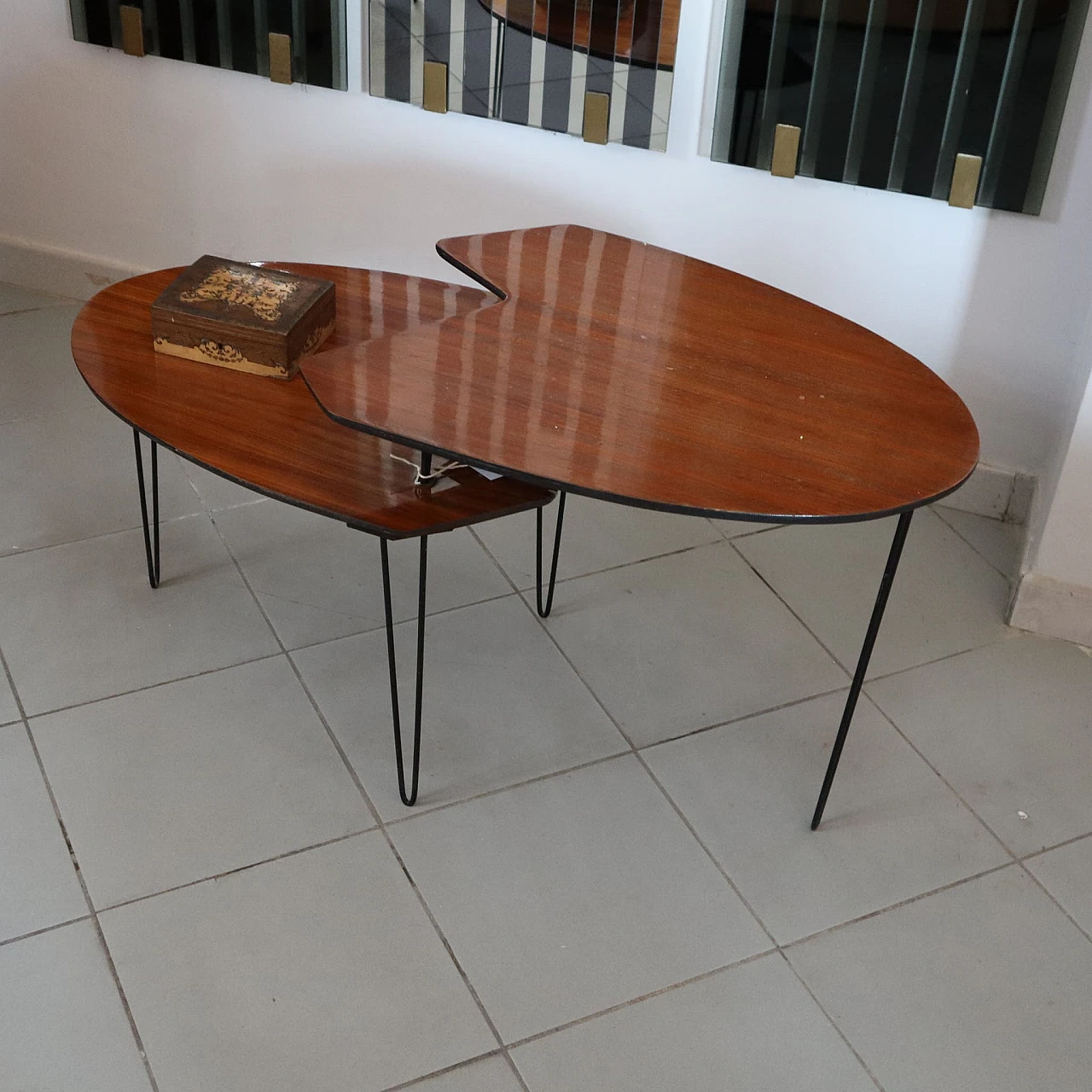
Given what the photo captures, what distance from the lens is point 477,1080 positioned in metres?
1.85

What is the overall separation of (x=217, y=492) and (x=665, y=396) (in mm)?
1377

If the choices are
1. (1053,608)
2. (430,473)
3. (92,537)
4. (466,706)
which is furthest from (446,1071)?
(1053,608)

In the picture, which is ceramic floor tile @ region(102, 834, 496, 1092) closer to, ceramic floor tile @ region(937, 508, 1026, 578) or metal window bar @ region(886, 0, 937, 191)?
ceramic floor tile @ region(937, 508, 1026, 578)

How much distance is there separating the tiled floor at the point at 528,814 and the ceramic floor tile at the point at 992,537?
1 centimetres

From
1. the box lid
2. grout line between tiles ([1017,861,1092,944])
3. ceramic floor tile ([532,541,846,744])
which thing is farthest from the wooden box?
grout line between tiles ([1017,861,1092,944])

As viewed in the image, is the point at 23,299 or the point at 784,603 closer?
the point at 784,603

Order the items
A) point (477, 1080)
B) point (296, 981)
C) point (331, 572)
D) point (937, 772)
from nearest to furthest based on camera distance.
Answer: point (477, 1080)
point (296, 981)
point (937, 772)
point (331, 572)

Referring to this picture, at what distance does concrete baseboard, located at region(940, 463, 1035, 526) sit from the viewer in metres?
2.98

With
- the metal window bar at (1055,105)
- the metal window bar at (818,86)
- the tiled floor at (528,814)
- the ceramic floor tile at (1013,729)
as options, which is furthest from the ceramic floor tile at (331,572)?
the metal window bar at (1055,105)

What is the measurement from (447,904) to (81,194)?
233 centimetres

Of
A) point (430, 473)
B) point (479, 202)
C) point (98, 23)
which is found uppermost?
point (98, 23)

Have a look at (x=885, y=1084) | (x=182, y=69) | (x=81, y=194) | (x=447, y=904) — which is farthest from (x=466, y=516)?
(x=81, y=194)

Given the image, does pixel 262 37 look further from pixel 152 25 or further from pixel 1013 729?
pixel 1013 729

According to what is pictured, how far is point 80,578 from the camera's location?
8.79 ft
